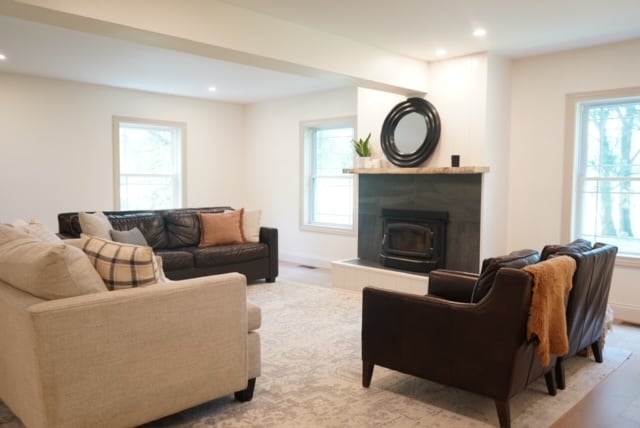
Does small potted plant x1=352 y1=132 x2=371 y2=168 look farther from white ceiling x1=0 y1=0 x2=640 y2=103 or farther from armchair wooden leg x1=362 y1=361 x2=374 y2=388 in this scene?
armchair wooden leg x1=362 y1=361 x2=374 y2=388

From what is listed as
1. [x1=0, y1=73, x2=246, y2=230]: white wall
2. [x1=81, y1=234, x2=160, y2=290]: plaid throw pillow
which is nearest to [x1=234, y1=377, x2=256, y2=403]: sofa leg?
[x1=81, y1=234, x2=160, y2=290]: plaid throw pillow

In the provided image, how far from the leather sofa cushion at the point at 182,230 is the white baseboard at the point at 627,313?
4340 millimetres

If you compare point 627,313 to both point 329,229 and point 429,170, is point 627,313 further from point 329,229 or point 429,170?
point 329,229

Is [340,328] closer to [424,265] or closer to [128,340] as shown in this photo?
[424,265]

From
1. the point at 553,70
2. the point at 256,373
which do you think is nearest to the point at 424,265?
the point at 553,70

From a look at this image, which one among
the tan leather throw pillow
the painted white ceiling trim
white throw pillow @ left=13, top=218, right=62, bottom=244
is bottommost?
the tan leather throw pillow

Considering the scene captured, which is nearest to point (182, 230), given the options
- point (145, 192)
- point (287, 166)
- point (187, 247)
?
point (187, 247)

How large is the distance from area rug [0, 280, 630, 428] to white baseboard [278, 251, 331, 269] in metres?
3.21

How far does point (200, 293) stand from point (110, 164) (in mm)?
4978

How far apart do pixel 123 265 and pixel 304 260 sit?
517 cm

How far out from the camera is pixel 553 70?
4980 millimetres

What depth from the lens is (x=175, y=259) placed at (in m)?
5.15

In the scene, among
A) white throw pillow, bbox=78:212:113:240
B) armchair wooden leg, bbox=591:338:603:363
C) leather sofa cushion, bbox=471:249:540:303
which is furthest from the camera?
white throw pillow, bbox=78:212:113:240

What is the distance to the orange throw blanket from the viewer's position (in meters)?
2.40
